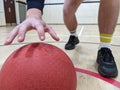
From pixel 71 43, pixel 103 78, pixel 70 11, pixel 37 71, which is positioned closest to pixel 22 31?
pixel 37 71

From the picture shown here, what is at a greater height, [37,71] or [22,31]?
[22,31]

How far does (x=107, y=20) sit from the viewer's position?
1255mm

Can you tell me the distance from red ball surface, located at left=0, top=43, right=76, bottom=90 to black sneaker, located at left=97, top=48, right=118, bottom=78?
428 mm

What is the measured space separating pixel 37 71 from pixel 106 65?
595mm

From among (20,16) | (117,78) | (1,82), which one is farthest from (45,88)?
(20,16)

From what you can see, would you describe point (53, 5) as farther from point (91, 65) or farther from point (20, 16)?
point (91, 65)

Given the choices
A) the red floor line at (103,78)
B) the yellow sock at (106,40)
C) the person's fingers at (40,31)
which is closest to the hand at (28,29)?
the person's fingers at (40,31)

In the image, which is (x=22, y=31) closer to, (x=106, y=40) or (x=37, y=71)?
(x=37, y=71)

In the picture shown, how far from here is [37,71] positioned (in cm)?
65

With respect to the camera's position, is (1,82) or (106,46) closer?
(1,82)

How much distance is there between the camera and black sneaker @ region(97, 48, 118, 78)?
1103 millimetres

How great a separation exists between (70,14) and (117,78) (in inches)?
26.8

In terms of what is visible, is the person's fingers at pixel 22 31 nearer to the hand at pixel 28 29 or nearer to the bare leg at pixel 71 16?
the hand at pixel 28 29

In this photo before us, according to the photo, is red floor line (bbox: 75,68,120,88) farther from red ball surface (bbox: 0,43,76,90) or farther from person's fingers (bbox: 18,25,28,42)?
person's fingers (bbox: 18,25,28,42)
